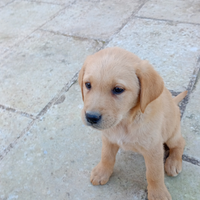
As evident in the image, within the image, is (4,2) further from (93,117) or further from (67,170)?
(93,117)

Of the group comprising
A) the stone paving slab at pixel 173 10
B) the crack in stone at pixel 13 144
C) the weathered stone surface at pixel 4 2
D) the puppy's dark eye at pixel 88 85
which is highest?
the puppy's dark eye at pixel 88 85

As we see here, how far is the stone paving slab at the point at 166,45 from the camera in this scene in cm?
325

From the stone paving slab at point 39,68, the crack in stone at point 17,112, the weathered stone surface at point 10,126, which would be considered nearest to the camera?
the weathered stone surface at point 10,126

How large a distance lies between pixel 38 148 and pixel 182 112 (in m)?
1.80

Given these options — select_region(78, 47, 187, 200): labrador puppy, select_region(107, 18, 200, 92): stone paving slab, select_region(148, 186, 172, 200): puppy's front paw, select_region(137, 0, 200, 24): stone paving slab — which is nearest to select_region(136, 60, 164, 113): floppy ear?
select_region(78, 47, 187, 200): labrador puppy

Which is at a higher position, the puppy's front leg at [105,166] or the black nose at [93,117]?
the black nose at [93,117]

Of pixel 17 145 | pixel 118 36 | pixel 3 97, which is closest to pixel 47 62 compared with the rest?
pixel 3 97

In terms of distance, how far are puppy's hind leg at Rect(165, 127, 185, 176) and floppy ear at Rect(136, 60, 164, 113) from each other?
720 millimetres

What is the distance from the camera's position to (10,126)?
2877 millimetres

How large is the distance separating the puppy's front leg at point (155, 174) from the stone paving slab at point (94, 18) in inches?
110

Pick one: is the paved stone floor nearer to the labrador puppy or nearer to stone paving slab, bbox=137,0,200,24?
stone paving slab, bbox=137,0,200,24

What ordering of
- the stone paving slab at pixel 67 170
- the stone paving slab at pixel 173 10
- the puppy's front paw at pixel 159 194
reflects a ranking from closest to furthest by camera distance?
the puppy's front paw at pixel 159 194 → the stone paving slab at pixel 67 170 → the stone paving slab at pixel 173 10

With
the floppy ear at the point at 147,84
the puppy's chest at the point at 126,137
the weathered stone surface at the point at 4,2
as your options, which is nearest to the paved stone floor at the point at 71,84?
the weathered stone surface at the point at 4,2

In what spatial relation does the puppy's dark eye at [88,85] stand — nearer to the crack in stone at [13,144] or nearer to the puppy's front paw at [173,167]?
the puppy's front paw at [173,167]
